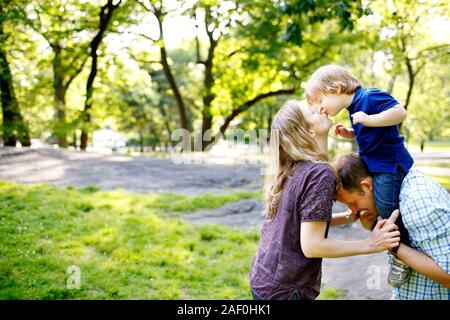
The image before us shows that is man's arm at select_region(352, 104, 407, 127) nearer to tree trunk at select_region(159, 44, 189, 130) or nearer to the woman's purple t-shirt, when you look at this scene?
the woman's purple t-shirt

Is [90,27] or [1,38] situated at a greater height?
[90,27]

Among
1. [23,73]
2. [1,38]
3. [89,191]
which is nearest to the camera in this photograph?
[1,38]

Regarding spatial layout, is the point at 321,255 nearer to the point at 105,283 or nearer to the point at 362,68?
the point at 105,283

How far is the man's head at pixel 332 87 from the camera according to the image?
2.42m

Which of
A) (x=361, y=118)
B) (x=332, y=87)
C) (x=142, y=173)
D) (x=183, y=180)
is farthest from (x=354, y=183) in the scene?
(x=142, y=173)

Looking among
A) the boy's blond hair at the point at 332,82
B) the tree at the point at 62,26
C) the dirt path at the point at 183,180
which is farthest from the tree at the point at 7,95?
the boy's blond hair at the point at 332,82

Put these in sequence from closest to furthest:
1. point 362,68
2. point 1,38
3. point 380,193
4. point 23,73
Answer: point 380,193 → point 1,38 → point 23,73 → point 362,68

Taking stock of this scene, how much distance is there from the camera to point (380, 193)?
221 cm

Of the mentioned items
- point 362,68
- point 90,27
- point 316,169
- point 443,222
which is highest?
point 362,68

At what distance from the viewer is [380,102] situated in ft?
7.62

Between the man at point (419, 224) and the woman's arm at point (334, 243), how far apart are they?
9cm

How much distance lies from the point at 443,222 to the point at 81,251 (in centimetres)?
466

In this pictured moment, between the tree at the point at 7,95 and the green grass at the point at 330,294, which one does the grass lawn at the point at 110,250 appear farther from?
the tree at the point at 7,95
